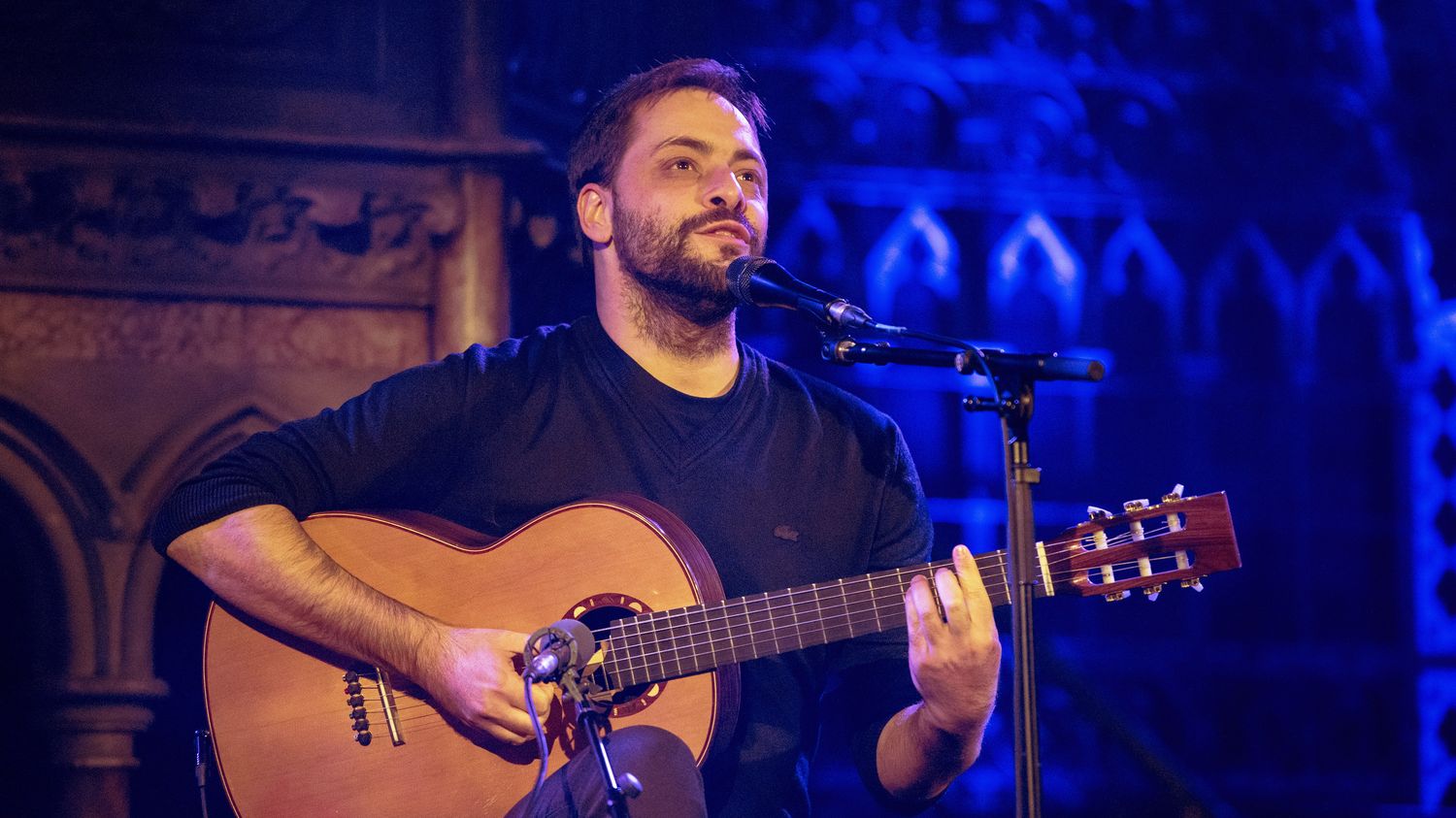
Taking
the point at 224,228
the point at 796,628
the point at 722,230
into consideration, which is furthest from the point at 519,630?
the point at 224,228

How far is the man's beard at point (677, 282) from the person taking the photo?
3.34 m

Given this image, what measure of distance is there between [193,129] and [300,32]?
18.2 inches

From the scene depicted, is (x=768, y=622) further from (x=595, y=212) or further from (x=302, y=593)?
(x=595, y=212)

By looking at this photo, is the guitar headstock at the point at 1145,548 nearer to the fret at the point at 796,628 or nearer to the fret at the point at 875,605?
the fret at the point at 875,605

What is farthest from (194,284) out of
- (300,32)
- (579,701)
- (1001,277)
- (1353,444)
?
(1353,444)

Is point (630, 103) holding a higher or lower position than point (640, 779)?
higher

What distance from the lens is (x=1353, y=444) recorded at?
5.96 m

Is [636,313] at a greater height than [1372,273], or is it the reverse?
[1372,273]

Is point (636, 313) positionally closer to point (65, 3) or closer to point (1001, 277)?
point (65, 3)

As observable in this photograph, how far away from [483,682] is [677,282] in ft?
3.55

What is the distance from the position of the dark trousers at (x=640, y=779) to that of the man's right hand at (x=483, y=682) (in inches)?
6.9

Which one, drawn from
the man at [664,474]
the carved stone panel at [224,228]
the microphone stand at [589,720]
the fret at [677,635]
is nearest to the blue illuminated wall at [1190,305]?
the carved stone panel at [224,228]

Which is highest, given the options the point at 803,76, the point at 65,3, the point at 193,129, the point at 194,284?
the point at 803,76

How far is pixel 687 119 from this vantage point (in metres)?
3.47
